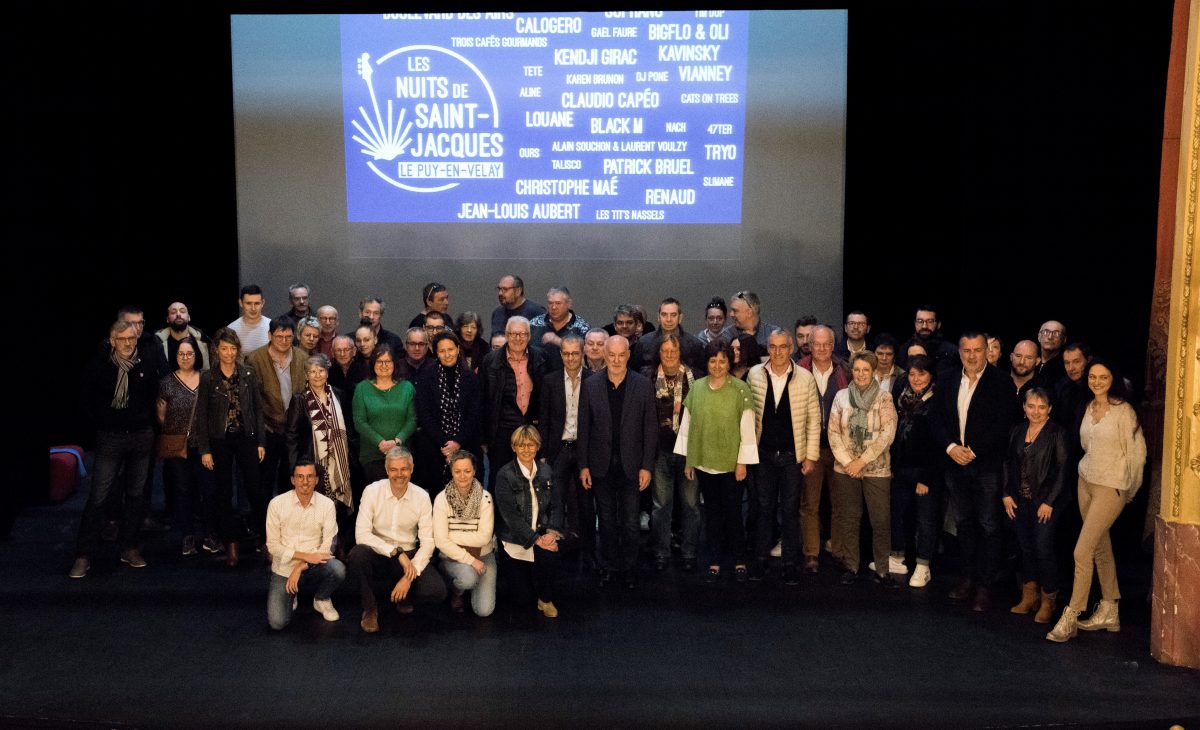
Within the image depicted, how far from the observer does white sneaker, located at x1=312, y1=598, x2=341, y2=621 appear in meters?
5.48

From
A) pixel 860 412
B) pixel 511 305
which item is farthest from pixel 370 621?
pixel 860 412

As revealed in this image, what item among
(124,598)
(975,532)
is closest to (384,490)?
(124,598)

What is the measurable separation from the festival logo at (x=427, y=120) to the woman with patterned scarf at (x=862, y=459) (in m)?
3.29

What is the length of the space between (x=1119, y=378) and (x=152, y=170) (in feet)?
21.2

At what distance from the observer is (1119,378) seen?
527cm

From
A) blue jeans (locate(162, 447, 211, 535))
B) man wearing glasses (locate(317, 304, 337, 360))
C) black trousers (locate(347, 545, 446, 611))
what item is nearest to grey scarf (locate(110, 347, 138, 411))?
blue jeans (locate(162, 447, 211, 535))

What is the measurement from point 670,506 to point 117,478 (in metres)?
2.86

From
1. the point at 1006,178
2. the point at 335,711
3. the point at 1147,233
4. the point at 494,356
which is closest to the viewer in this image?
the point at 335,711

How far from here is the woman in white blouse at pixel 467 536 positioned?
5.51 metres

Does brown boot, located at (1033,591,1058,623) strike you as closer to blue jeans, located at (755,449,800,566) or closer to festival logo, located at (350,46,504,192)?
blue jeans, located at (755,449,800,566)

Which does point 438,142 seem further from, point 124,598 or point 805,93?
point 124,598

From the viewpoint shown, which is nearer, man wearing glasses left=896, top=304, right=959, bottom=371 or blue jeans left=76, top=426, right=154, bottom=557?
blue jeans left=76, top=426, right=154, bottom=557

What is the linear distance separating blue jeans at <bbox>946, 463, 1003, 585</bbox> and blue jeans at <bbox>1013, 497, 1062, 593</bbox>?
0.13m

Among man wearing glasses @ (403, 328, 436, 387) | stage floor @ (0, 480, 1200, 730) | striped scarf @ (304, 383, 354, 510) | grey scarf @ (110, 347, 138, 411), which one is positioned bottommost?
stage floor @ (0, 480, 1200, 730)
